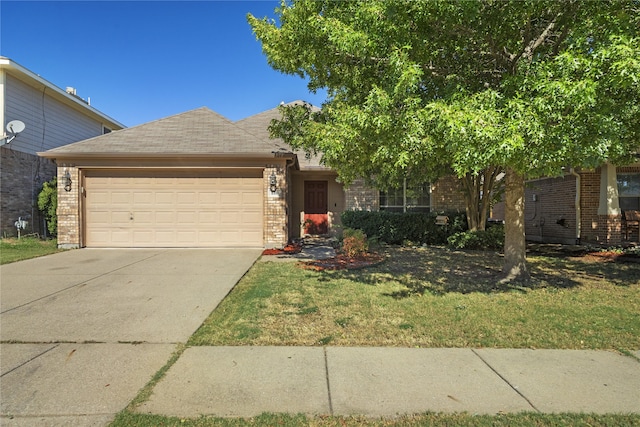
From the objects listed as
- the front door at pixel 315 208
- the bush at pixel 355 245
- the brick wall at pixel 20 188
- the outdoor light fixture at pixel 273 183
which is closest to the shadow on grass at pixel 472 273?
the bush at pixel 355 245

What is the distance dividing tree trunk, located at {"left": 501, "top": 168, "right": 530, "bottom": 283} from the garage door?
6.64 meters

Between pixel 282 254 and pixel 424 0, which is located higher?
pixel 424 0

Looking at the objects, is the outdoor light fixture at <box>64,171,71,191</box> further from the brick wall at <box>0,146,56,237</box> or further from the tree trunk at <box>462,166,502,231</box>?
the tree trunk at <box>462,166,502,231</box>

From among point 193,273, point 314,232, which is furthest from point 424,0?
point 314,232

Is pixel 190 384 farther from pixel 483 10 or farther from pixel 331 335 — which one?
pixel 483 10

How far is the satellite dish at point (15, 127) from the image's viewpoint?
441 inches

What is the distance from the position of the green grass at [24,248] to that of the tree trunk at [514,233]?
1117 centimetres

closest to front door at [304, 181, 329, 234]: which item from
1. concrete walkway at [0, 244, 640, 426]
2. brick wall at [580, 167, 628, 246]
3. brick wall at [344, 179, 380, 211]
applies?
brick wall at [344, 179, 380, 211]

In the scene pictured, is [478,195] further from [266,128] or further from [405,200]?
[266,128]

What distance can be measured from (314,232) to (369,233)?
293 cm

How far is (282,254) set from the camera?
9727 mm

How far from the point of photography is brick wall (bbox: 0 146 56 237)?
1147 cm

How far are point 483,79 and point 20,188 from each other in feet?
48.8

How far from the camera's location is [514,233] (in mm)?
6637
